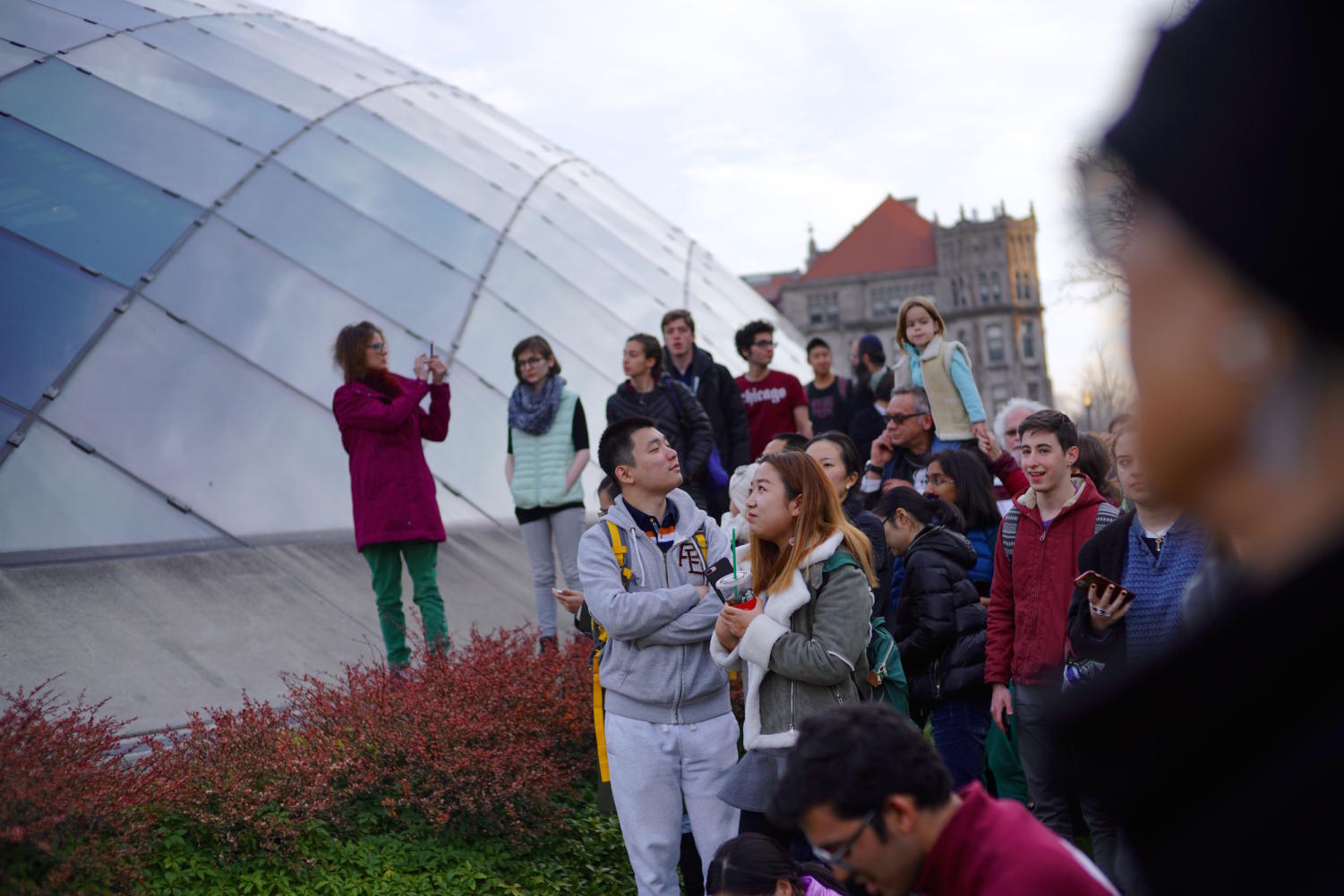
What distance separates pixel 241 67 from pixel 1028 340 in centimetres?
9294

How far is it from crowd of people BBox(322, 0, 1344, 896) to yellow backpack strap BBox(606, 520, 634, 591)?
1cm

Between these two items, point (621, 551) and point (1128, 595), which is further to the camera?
point (621, 551)

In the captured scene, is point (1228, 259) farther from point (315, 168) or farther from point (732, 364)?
point (732, 364)

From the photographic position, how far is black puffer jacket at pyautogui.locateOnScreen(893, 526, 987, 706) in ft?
20.6

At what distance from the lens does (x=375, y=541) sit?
795 centimetres

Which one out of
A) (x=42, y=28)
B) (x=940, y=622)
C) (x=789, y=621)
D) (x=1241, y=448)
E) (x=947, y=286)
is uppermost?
(x=947, y=286)

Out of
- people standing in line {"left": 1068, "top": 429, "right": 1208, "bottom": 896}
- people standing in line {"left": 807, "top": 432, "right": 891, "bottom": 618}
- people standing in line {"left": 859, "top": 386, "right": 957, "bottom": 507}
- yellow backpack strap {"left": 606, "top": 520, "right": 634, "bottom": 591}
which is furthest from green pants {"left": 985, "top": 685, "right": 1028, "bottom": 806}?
people standing in line {"left": 859, "top": 386, "right": 957, "bottom": 507}

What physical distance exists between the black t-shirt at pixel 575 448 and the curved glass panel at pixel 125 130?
6.21 metres

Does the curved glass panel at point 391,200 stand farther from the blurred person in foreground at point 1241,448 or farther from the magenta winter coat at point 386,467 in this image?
the blurred person in foreground at point 1241,448

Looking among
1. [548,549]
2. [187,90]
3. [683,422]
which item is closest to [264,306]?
[187,90]

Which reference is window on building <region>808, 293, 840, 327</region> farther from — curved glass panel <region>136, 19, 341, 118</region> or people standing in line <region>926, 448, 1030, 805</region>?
people standing in line <region>926, 448, 1030, 805</region>

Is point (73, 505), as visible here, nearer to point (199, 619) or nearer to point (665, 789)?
point (199, 619)

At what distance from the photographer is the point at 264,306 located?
12234mm

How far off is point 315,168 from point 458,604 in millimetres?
6863
